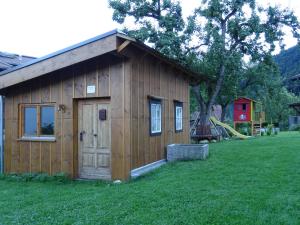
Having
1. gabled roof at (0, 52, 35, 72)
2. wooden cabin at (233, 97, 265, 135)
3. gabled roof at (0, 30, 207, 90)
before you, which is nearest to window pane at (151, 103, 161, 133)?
gabled roof at (0, 30, 207, 90)

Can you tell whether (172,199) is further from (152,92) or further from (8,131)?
(8,131)

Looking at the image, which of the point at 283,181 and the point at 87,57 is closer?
the point at 283,181

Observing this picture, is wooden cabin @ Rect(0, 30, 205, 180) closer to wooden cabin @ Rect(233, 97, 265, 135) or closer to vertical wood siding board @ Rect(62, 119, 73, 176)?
vertical wood siding board @ Rect(62, 119, 73, 176)

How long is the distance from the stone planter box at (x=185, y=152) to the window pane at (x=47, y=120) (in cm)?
374

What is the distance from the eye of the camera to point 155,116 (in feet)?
32.7

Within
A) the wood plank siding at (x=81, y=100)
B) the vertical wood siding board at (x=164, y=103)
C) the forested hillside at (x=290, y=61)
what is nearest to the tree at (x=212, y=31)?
the vertical wood siding board at (x=164, y=103)

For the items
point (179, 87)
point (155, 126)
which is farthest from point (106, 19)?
point (155, 126)

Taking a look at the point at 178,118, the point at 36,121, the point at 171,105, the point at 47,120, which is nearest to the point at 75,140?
the point at 47,120

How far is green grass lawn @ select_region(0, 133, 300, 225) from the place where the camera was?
15.9 feet

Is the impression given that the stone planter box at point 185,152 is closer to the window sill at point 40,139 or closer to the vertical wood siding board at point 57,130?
the vertical wood siding board at point 57,130

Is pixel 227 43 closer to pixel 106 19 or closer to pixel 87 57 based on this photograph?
pixel 106 19

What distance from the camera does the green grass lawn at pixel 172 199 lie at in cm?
484

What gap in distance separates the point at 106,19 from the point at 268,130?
1428 centimetres

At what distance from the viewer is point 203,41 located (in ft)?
65.0
